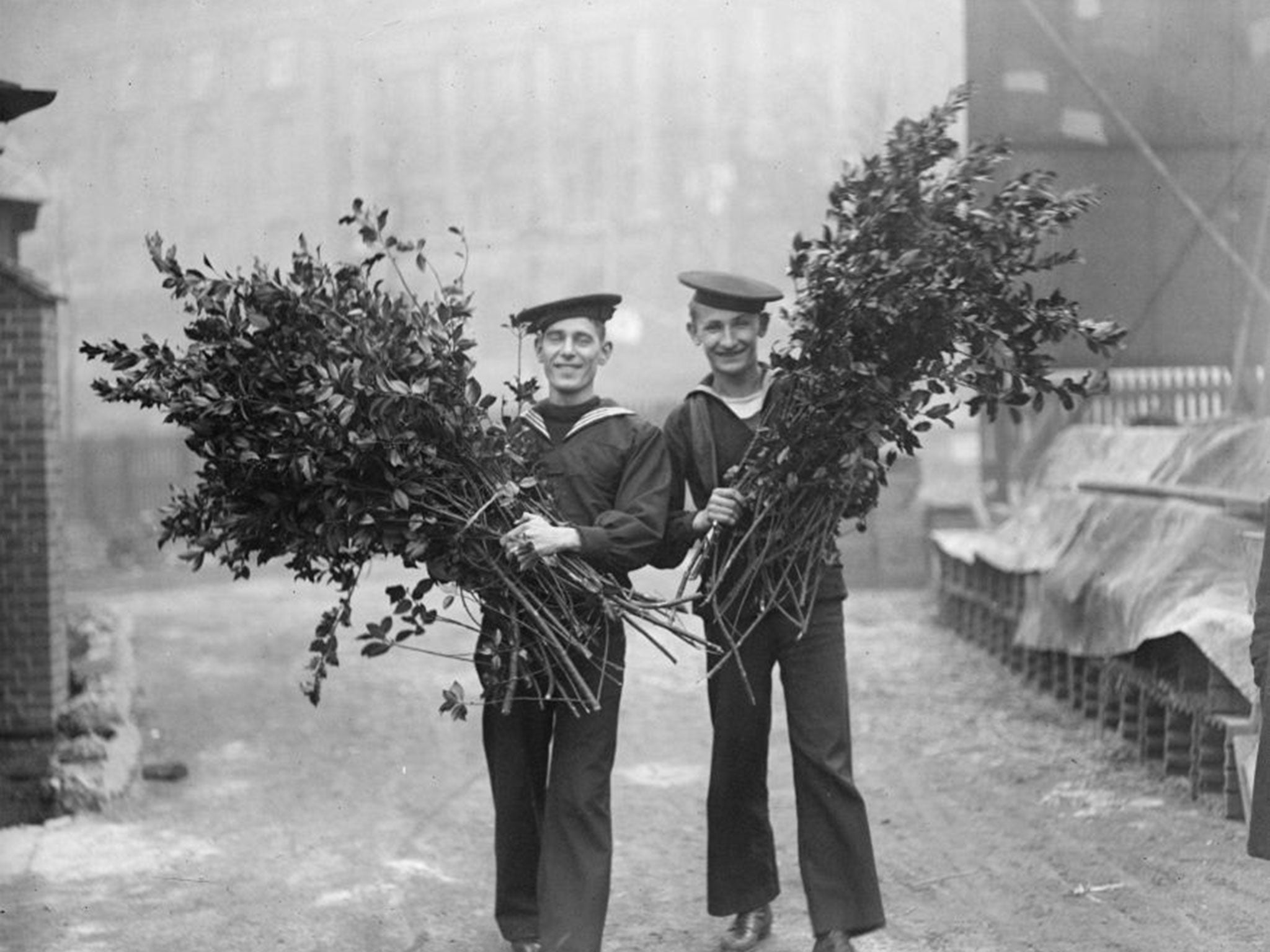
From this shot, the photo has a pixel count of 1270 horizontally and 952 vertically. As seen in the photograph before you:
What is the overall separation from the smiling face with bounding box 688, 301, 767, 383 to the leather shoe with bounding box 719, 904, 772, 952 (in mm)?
1660

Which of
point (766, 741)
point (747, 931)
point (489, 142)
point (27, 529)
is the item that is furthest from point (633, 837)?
point (489, 142)

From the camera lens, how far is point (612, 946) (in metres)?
4.85

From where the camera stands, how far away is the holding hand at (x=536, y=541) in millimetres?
4168

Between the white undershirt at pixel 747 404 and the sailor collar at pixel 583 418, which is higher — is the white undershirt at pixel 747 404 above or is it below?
above

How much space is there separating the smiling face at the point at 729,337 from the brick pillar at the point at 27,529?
146 inches

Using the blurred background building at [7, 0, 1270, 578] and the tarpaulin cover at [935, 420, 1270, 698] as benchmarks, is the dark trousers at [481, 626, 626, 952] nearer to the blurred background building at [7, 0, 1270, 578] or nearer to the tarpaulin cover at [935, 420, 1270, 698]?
the tarpaulin cover at [935, 420, 1270, 698]

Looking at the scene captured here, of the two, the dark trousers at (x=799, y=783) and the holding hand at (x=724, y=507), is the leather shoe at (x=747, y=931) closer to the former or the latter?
the dark trousers at (x=799, y=783)

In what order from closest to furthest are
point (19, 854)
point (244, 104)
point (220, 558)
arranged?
point (220, 558)
point (19, 854)
point (244, 104)

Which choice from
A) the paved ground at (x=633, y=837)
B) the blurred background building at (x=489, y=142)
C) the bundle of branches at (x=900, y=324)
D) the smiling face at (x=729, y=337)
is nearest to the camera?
the bundle of branches at (x=900, y=324)

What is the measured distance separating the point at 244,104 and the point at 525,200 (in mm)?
7358

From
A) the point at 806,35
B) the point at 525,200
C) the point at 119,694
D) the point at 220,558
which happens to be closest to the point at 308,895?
the point at 220,558

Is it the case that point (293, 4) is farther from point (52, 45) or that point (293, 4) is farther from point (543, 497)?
point (543, 497)

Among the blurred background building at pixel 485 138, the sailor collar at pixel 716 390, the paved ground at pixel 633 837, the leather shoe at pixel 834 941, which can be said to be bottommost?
the paved ground at pixel 633 837

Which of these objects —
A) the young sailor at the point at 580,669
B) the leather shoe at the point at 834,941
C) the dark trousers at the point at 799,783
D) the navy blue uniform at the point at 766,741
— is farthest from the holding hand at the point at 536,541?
the leather shoe at the point at 834,941
